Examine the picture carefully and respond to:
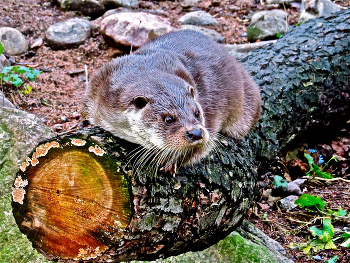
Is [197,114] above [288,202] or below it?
above

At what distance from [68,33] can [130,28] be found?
3.28 feet

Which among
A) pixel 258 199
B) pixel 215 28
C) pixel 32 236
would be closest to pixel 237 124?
pixel 258 199

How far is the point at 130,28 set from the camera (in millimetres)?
6453

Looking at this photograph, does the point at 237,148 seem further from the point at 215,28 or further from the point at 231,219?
the point at 215,28

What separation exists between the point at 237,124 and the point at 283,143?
0.94 metres

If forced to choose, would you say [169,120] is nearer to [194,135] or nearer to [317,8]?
[194,135]

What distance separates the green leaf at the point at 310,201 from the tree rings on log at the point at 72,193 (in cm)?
198

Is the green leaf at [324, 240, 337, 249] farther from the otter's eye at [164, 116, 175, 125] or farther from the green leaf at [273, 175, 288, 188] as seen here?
the otter's eye at [164, 116, 175, 125]

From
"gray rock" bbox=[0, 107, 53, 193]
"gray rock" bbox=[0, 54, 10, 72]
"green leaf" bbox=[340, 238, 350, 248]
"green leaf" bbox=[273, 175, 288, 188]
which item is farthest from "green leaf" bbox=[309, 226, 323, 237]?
"gray rock" bbox=[0, 54, 10, 72]

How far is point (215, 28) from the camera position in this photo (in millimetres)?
7711

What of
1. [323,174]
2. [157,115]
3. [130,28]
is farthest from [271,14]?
[157,115]

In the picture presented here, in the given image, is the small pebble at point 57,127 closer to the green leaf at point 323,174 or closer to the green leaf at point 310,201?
the green leaf at point 310,201

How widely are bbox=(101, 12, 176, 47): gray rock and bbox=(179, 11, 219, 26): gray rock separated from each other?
3.64 ft

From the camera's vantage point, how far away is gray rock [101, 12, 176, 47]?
640cm
